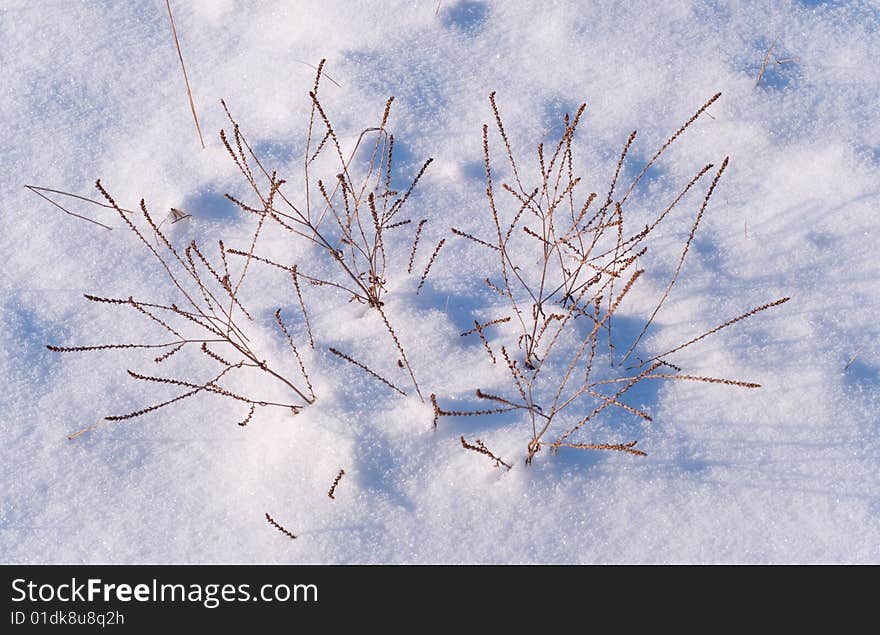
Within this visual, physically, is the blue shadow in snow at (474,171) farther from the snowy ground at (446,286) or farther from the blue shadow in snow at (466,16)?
the blue shadow in snow at (466,16)

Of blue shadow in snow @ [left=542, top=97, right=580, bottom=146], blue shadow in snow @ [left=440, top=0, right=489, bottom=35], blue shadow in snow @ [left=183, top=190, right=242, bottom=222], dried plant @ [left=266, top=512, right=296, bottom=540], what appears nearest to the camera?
dried plant @ [left=266, top=512, right=296, bottom=540]

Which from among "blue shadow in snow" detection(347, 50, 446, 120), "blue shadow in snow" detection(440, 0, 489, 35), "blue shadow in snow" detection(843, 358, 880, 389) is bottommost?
"blue shadow in snow" detection(843, 358, 880, 389)

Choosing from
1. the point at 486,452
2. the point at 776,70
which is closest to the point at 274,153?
the point at 486,452

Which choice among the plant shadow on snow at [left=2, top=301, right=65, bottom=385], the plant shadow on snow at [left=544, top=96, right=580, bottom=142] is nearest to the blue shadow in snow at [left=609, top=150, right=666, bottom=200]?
the plant shadow on snow at [left=544, top=96, right=580, bottom=142]

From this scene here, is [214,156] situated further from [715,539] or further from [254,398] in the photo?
[715,539]

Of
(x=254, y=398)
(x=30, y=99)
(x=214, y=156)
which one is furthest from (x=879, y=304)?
(x=30, y=99)

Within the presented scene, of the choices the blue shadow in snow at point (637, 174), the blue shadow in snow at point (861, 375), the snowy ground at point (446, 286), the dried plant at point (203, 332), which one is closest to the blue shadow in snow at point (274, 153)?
the snowy ground at point (446, 286)

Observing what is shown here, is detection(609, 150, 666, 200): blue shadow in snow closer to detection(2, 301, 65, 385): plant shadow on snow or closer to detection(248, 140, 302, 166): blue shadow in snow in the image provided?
detection(248, 140, 302, 166): blue shadow in snow
